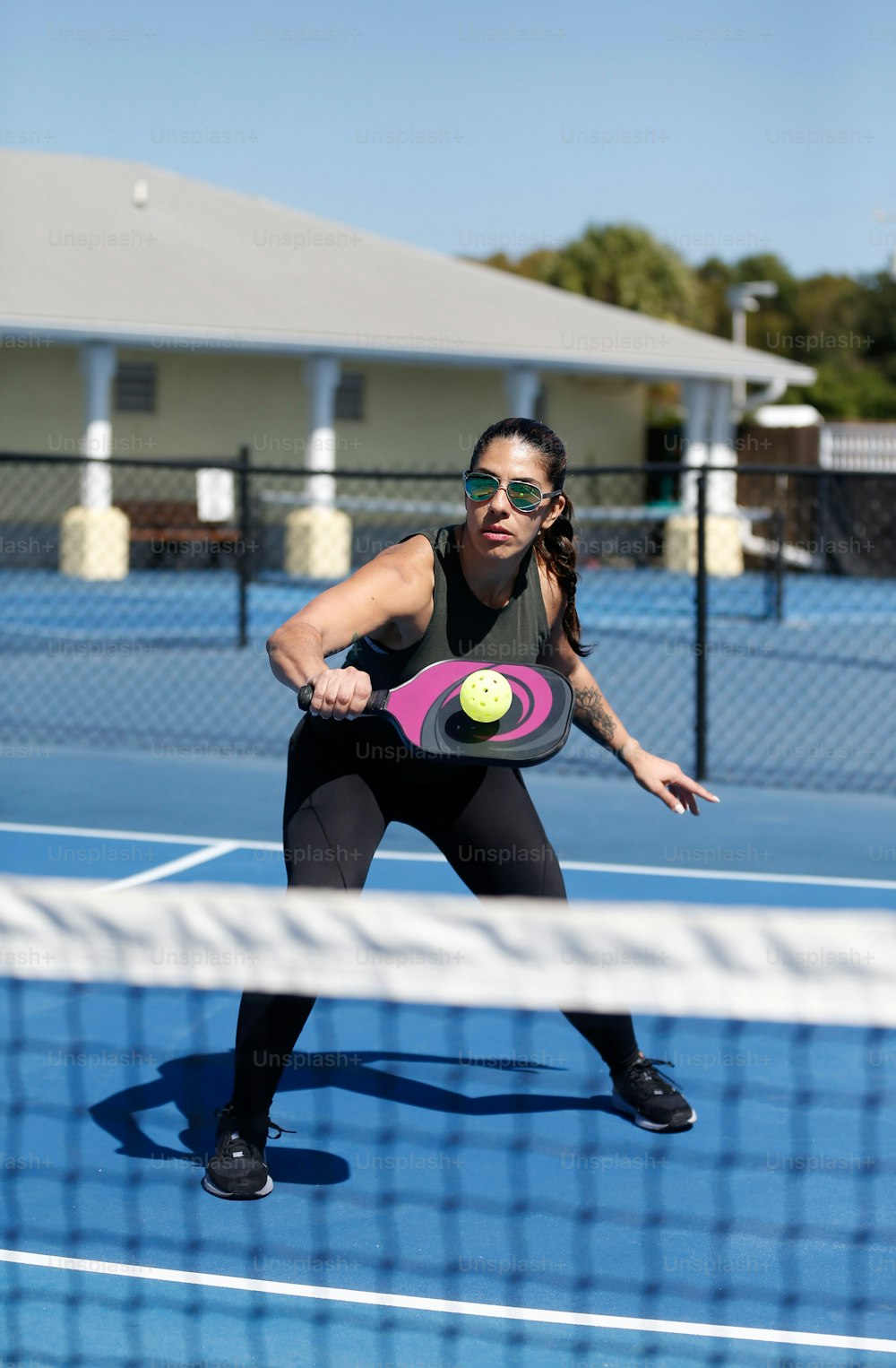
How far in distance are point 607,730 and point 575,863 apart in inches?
132

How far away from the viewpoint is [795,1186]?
4.14m

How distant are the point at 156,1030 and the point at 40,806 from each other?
3.86 m

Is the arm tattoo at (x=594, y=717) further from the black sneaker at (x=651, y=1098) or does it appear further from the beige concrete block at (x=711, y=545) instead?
the beige concrete block at (x=711, y=545)

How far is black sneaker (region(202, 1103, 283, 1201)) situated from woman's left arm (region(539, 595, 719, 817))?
1.28 metres

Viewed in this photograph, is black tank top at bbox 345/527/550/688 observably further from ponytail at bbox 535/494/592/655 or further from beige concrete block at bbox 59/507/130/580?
beige concrete block at bbox 59/507/130/580

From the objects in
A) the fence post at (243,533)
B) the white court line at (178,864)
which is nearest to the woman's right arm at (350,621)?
the white court line at (178,864)

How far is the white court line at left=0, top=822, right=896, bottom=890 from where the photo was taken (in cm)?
745

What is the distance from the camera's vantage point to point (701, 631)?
959cm

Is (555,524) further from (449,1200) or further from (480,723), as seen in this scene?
(449,1200)

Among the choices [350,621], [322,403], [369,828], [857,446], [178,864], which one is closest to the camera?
[350,621]

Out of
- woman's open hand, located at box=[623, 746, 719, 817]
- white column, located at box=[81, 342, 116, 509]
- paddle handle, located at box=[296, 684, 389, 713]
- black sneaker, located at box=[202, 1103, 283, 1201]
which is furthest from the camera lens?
white column, located at box=[81, 342, 116, 509]

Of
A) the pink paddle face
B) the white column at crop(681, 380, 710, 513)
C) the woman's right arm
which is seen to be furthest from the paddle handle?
the white column at crop(681, 380, 710, 513)

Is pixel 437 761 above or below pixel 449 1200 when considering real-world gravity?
above

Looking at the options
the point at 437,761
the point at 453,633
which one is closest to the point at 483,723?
the point at 437,761
